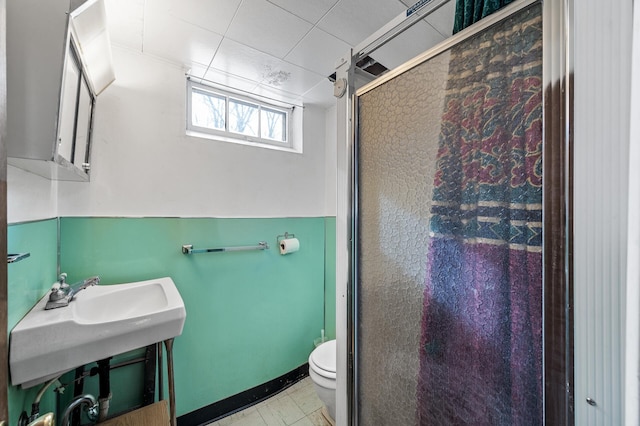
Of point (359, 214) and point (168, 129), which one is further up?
point (168, 129)

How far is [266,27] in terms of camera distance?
3.91 feet

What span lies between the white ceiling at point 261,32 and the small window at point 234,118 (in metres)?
0.17

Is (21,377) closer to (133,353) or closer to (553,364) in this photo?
(133,353)

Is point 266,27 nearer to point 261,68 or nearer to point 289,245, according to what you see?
point 261,68

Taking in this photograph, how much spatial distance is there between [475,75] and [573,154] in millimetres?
322

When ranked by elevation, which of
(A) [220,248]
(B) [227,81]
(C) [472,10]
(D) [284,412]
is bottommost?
(D) [284,412]

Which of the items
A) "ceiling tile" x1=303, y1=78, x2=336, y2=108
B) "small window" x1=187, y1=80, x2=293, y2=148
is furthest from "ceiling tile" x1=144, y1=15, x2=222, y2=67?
"ceiling tile" x1=303, y1=78, x2=336, y2=108

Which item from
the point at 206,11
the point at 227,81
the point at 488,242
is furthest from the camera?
the point at 227,81

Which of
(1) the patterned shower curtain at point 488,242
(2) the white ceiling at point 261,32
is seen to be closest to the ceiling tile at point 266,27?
(2) the white ceiling at point 261,32

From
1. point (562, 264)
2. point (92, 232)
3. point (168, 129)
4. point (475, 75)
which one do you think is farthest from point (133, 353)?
point (475, 75)

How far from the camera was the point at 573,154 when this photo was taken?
0.42 m

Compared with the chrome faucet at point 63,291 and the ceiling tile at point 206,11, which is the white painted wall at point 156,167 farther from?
the ceiling tile at point 206,11

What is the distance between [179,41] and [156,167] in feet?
2.29

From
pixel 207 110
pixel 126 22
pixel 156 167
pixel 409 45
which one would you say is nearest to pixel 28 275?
pixel 156 167
